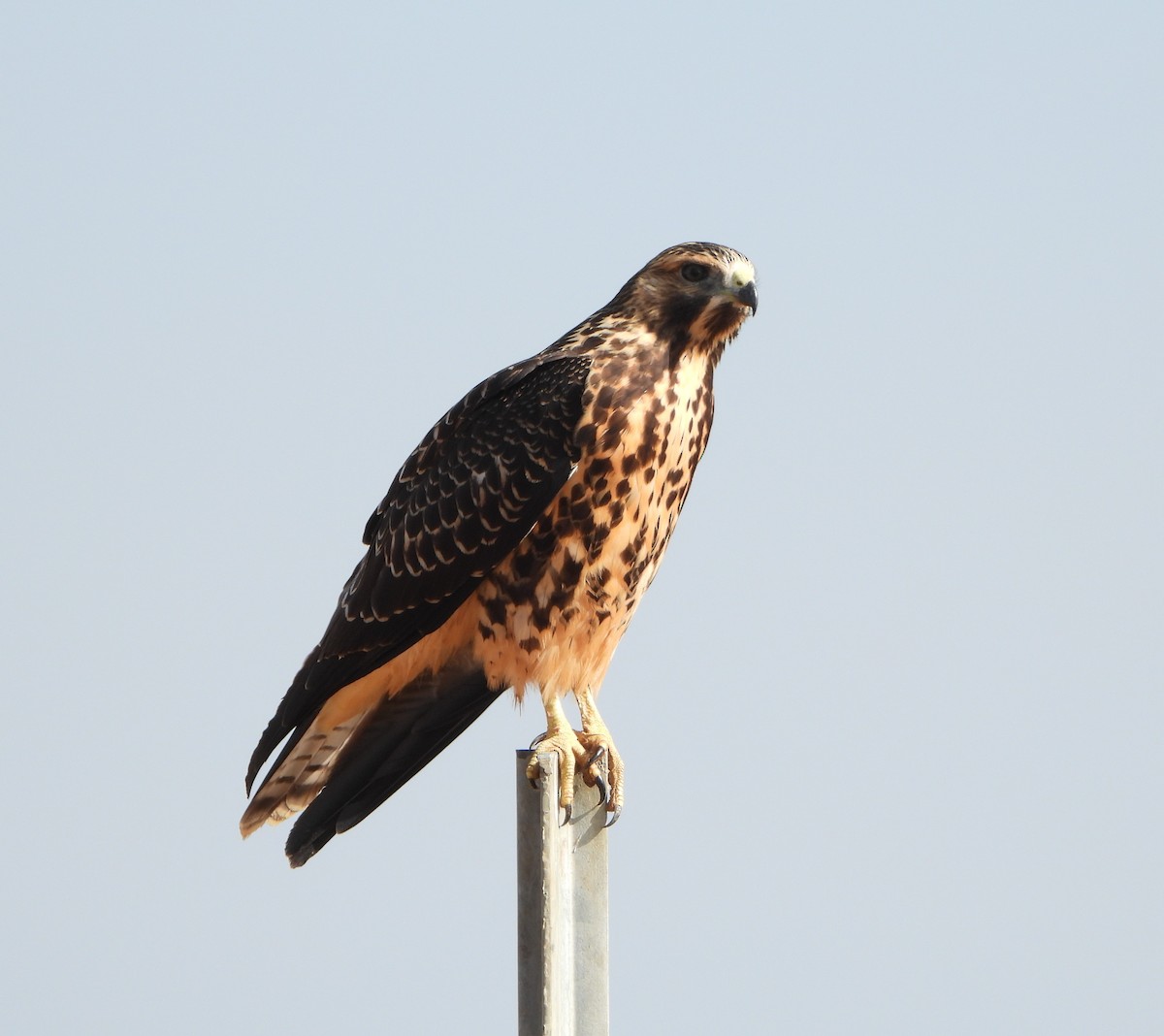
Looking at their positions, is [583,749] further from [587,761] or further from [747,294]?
[747,294]

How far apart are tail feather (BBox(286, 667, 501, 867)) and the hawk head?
1.33m

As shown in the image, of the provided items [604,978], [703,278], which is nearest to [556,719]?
[604,978]

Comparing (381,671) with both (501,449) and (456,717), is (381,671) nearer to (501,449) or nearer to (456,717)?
(456,717)

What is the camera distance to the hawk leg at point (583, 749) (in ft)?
A: 17.7

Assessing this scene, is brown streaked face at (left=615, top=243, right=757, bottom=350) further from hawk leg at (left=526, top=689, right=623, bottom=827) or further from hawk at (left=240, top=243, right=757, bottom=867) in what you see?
hawk leg at (left=526, top=689, right=623, bottom=827)

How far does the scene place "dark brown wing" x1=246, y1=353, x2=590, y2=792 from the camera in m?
5.32

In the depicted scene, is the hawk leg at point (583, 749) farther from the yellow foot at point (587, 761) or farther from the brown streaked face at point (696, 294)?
the brown streaked face at point (696, 294)

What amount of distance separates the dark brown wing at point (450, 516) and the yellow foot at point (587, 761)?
55 cm

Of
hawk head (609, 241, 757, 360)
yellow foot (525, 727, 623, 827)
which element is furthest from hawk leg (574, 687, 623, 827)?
hawk head (609, 241, 757, 360)

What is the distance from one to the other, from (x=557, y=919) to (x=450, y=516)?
1.39m

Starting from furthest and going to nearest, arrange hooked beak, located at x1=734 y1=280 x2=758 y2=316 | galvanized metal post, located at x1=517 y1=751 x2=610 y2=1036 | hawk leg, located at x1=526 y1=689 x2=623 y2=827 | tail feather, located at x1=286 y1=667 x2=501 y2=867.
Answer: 1. tail feather, located at x1=286 y1=667 x2=501 y2=867
2. hawk leg, located at x1=526 y1=689 x2=623 y2=827
3. hooked beak, located at x1=734 y1=280 x2=758 y2=316
4. galvanized metal post, located at x1=517 y1=751 x2=610 y2=1036

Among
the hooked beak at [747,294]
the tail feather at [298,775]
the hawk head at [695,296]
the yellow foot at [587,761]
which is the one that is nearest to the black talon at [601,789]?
the yellow foot at [587,761]

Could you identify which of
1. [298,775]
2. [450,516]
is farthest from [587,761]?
[298,775]

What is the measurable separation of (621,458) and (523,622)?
0.61 metres
